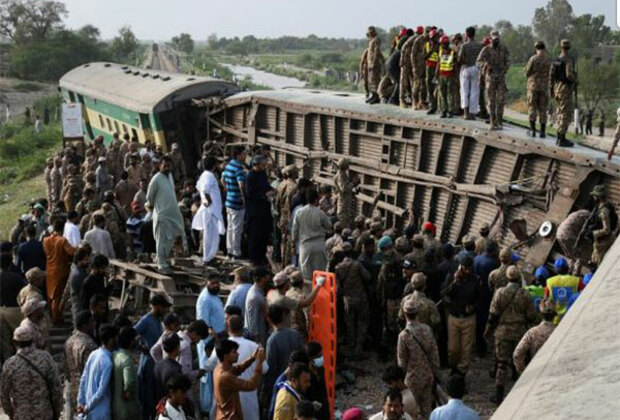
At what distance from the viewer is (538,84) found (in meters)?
12.5

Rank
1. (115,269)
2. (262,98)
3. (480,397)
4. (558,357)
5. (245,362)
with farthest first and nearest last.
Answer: (262,98)
(115,269)
(480,397)
(245,362)
(558,357)

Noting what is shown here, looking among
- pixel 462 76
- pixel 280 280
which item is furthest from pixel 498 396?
pixel 462 76

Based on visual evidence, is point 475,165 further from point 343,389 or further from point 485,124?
point 343,389

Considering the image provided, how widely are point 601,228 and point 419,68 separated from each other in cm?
496

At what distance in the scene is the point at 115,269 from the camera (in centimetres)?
1234

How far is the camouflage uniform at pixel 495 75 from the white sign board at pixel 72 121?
12.5 m

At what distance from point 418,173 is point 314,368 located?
7.10 meters

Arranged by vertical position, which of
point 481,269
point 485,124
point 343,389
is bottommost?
point 343,389

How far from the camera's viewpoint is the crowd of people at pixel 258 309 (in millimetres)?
7312

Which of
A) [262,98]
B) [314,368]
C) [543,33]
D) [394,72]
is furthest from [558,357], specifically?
[543,33]

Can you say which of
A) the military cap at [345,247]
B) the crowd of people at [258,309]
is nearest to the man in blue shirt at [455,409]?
the crowd of people at [258,309]

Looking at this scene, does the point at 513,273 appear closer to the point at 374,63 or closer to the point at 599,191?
the point at 599,191

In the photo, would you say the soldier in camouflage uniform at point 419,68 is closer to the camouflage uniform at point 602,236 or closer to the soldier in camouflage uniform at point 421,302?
Answer: the camouflage uniform at point 602,236

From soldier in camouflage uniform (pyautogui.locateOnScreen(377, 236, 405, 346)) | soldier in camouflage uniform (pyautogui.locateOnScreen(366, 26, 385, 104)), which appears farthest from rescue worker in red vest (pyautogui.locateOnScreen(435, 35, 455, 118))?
soldier in camouflage uniform (pyautogui.locateOnScreen(377, 236, 405, 346))
